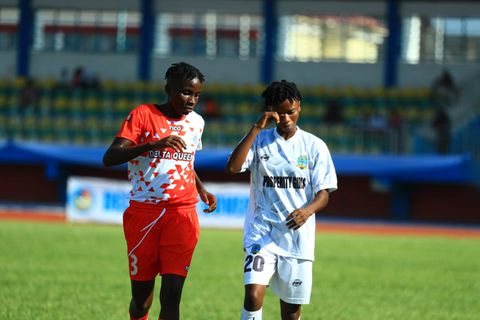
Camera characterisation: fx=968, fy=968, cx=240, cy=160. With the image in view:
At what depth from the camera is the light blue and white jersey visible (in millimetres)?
6969

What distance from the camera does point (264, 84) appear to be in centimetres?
3509

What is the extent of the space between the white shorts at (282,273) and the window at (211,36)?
29.8m

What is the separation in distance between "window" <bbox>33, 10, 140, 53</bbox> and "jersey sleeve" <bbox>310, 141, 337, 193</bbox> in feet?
100

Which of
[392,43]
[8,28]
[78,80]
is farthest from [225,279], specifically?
[8,28]

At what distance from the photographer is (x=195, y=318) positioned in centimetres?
944

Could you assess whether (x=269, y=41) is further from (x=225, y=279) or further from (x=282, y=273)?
(x=282, y=273)

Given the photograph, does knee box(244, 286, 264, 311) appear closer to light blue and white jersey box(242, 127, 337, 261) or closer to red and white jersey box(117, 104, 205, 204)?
light blue and white jersey box(242, 127, 337, 261)

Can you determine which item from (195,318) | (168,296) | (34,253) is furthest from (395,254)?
(168,296)

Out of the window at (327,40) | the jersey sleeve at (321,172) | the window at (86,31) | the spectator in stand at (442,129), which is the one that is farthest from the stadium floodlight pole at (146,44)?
the jersey sleeve at (321,172)

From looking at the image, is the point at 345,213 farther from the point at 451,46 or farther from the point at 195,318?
the point at 195,318

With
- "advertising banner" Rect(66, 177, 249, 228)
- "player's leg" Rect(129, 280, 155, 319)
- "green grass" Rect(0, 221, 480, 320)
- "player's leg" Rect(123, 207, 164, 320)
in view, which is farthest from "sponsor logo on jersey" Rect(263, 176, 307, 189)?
"advertising banner" Rect(66, 177, 249, 228)

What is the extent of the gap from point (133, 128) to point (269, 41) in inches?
1155

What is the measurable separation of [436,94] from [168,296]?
27.7 m

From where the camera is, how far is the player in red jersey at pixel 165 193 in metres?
7.04
